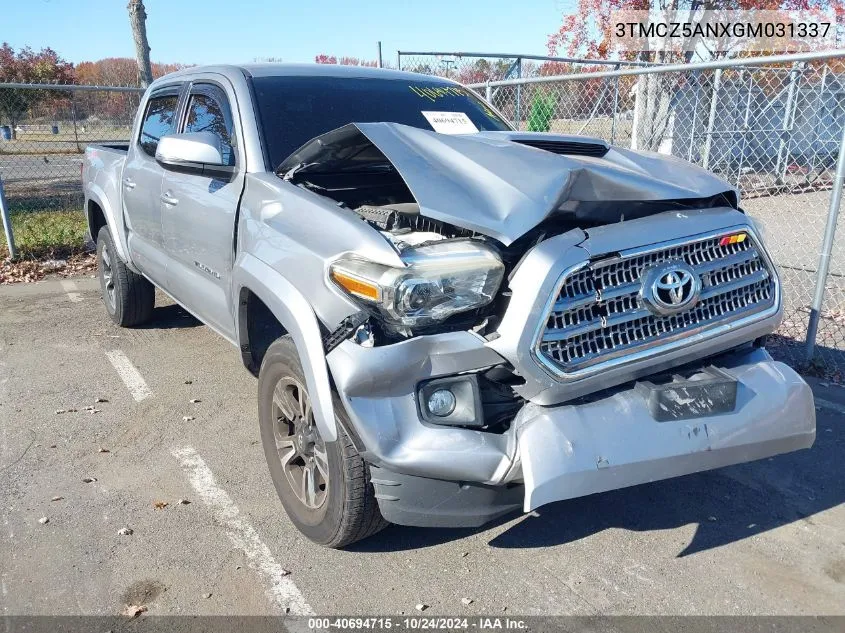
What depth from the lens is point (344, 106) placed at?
4.07 m

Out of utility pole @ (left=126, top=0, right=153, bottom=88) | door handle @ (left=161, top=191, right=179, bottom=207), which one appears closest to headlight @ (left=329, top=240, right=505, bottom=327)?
door handle @ (left=161, top=191, right=179, bottom=207)

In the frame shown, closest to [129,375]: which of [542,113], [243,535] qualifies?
[243,535]

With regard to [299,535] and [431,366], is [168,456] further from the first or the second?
[431,366]

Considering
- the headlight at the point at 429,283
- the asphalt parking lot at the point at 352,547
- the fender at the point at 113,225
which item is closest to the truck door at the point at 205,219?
the asphalt parking lot at the point at 352,547

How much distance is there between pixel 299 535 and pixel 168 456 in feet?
3.73

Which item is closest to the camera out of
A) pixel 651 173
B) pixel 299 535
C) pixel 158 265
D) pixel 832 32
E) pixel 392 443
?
pixel 392 443

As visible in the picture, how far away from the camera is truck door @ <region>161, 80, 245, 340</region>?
11.9 feet

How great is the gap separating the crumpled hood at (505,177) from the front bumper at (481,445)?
460 millimetres

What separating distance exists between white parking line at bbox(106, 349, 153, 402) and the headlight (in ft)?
9.25

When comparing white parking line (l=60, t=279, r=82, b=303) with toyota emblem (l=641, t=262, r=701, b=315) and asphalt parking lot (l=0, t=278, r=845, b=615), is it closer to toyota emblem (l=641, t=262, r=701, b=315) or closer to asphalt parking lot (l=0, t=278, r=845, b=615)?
asphalt parking lot (l=0, t=278, r=845, b=615)

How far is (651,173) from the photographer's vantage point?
295 cm

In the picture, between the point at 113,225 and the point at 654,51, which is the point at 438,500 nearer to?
the point at 113,225

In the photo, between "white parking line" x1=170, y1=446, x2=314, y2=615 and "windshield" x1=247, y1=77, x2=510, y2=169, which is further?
"windshield" x1=247, y1=77, x2=510, y2=169

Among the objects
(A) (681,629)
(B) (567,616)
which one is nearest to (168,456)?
(B) (567,616)
